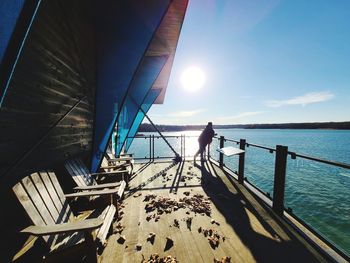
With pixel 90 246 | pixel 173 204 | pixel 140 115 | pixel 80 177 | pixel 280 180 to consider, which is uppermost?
pixel 140 115

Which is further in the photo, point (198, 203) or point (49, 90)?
point (198, 203)

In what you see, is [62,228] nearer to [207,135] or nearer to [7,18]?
[7,18]

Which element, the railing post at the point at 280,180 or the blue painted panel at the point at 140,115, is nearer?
the railing post at the point at 280,180

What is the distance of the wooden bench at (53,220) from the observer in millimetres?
2121

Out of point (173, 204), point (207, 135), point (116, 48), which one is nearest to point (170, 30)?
point (116, 48)

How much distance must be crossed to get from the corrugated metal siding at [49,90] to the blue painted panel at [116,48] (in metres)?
0.41

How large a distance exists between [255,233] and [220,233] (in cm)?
57

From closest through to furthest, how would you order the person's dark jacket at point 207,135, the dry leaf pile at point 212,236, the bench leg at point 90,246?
1. the bench leg at point 90,246
2. the dry leaf pile at point 212,236
3. the person's dark jacket at point 207,135

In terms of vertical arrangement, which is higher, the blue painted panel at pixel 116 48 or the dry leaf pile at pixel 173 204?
the blue painted panel at pixel 116 48

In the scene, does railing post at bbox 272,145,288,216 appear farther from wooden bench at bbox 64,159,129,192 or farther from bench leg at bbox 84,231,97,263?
bench leg at bbox 84,231,97,263

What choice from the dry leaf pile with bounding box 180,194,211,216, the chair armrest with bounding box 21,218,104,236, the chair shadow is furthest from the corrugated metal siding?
the chair shadow

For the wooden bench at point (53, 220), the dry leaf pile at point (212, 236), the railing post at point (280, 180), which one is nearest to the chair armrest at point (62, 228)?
the wooden bench at point (53, 220)

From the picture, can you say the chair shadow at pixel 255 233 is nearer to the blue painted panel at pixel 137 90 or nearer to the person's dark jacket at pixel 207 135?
the person's dark jacket at pixel 207 135

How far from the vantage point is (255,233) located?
3.16 m
